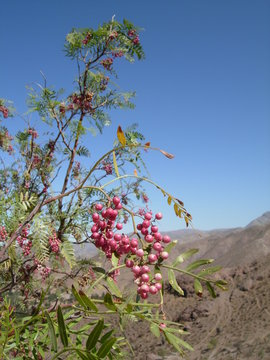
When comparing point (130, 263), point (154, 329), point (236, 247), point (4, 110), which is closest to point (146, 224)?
point (130, 263)

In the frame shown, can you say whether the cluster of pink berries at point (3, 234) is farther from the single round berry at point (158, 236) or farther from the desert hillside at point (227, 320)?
the desert hillside at point (227, 320)

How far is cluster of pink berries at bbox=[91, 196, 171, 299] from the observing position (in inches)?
31.2

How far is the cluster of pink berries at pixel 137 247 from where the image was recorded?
0.79m

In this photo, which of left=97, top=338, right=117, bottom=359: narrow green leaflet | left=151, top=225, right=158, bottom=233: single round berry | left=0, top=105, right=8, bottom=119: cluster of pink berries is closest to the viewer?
left=97, top=338, right=117, bottom=359: narrow green leaflet

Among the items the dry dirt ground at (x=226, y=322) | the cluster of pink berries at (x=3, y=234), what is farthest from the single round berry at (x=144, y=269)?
the dry dirt ground at (x=226, y=322)

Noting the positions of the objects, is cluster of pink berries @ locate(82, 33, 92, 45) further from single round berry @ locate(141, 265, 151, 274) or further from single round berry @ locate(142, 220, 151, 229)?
single round berry @ locate(141, 265, 151, 274)

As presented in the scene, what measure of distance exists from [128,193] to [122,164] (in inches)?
15.7

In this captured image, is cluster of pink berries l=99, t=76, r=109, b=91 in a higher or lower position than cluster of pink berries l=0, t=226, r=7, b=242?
higher

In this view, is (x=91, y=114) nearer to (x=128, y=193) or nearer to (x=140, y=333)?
(x=128, y=193)

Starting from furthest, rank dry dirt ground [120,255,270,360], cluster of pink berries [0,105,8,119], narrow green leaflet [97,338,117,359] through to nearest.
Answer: dry dirt ground [120,255,270,360]
cluster of pink berries [0,105,8,119]
narrow green leaflet [97,338,117,359]

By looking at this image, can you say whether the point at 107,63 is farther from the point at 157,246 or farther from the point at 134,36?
the point at 157,246

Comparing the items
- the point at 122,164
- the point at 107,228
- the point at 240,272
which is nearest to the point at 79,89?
the point at 122,164

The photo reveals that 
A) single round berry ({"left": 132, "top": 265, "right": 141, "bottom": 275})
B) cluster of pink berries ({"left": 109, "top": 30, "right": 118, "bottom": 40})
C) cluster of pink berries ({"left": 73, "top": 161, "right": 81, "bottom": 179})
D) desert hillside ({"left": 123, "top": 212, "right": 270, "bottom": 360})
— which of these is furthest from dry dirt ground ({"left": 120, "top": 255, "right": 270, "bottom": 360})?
single round berry ({"left": 132, "top": 265, "right": 141, "bottom": 275})

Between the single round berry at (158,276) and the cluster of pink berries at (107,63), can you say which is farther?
the cluster of pink berries at (107,63)
